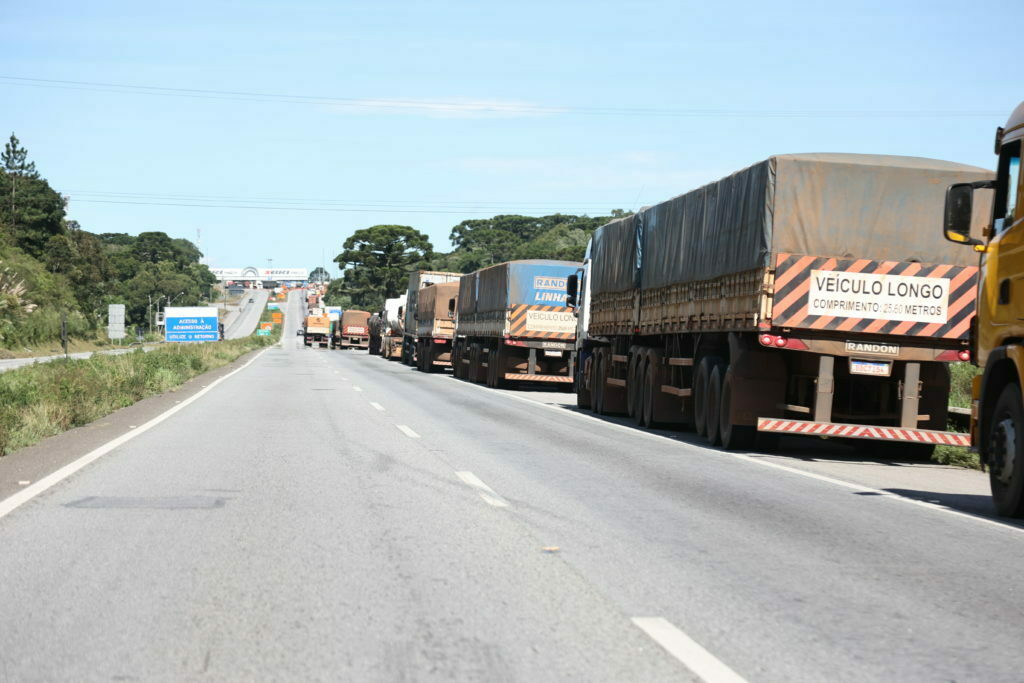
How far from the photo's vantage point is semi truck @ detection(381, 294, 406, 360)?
6382 cm

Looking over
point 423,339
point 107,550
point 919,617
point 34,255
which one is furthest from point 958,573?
point 34,255

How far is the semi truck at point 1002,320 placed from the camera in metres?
9.88

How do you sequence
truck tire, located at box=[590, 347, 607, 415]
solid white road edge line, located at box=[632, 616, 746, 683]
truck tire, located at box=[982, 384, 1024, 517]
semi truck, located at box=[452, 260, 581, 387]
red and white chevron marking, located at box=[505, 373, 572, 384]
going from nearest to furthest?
1. solid white road edge line, located at box=[632, 616, 746, 683]
2. truck tire, located at box=[982, 384, 1024, 517]
3. truck tire, located at box=[590, 347, 607, 415]
4. semi truck, located at box=[452, 260, 581, 387]
5. red and white chevron marking, located at box=[505, 373, 572, 384]

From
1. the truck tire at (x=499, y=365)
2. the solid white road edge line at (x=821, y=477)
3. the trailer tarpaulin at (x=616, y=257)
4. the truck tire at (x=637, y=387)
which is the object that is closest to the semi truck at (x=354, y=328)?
the truck tire at (x=499, y=365)

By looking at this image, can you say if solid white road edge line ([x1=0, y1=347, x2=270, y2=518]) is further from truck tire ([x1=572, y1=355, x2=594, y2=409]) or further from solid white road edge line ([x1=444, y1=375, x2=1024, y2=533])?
truck tire ([x1=572, y1=355, x2=594, y2=409])

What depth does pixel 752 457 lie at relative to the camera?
15.2 meters

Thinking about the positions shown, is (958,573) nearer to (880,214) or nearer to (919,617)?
(919,617)

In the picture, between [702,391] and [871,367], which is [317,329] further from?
[871,367]

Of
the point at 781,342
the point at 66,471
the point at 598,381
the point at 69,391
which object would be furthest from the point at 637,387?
the point at 66,471

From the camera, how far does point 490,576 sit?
6996 mm

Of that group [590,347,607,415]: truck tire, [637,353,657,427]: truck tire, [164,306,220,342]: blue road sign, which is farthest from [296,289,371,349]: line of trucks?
[637,353,657,427]: truck tire

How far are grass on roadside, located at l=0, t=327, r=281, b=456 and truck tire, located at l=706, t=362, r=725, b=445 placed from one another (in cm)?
871

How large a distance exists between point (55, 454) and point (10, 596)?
7505 mm

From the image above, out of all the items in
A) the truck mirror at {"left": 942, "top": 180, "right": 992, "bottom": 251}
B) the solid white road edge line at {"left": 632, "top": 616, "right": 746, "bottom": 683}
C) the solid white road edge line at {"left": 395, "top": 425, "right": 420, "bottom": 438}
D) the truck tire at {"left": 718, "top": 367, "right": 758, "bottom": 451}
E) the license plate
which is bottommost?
the solid white road edge line at {"left": 395, "top": 425, "right": 420, "bottom": 438}
